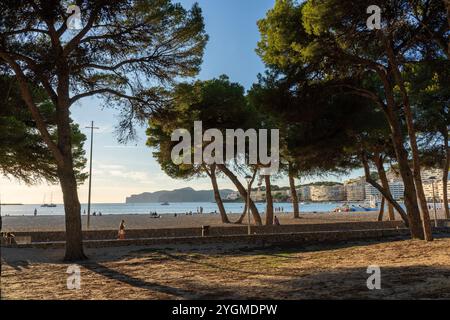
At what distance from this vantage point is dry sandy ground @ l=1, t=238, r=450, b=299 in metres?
5.75

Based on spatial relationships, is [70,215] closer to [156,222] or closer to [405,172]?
[405,172]

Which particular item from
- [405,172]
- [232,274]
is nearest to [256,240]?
[405,172]

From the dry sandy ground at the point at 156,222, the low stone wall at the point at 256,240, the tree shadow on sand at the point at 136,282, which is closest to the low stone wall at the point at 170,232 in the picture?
the low stone wall at the point at 256,240

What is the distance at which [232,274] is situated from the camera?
7.87 m

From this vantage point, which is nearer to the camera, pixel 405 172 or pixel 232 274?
pixel 232 274

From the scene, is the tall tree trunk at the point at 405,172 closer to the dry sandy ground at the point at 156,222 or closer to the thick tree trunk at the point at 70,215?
the thick tree trunk at the point at 70,215

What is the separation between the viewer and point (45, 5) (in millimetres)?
10242

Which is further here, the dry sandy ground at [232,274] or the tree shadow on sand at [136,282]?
the tree shadow on sand at [136,282]

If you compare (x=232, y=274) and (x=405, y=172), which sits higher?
(x=405, y=172)

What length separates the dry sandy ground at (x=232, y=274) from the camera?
575 cm

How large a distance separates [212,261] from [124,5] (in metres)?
7.72

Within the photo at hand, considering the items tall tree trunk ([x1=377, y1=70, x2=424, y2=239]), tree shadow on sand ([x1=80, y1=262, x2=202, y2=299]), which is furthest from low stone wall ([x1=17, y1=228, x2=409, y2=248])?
tree shadow on sand ([x1=80, y1=262, x2=202, y2=299])

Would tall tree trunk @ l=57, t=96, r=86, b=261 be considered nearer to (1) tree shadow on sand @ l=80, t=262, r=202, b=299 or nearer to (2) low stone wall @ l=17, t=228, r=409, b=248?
(1) tree shadow on sand @ l=80, t=262, r=202, b=299

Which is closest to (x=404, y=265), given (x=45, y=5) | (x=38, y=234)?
(x=45, y=5)
